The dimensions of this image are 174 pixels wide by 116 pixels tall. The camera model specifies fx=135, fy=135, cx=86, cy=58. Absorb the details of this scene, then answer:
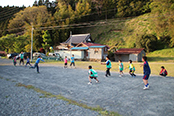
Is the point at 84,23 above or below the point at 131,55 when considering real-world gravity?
above

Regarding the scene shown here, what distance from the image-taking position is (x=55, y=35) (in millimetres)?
47656

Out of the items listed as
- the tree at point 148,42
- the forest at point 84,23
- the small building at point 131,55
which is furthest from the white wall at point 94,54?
the tree at point 148,42

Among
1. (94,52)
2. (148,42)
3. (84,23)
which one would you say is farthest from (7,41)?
(148,42)

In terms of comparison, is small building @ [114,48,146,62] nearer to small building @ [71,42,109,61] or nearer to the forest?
small building @ [71,42,109,61]

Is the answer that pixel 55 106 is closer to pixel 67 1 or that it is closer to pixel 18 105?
pixel 18 105

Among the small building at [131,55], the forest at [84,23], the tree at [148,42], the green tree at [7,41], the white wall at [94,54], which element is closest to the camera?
the small building at [131,55]

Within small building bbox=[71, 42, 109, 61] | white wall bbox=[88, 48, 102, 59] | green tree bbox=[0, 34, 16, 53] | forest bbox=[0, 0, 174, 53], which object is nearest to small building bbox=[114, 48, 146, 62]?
small building bbox=[71, 42, 109, 61]

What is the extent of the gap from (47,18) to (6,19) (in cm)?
2535

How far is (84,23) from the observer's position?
179 feet

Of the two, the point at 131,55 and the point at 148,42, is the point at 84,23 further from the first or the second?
the point at 131,55

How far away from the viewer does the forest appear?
118 feet

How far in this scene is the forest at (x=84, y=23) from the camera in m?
36.0

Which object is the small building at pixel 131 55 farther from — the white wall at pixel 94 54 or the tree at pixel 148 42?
the tree at pixel 148 42

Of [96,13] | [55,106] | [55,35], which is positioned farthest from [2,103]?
[96,13]
